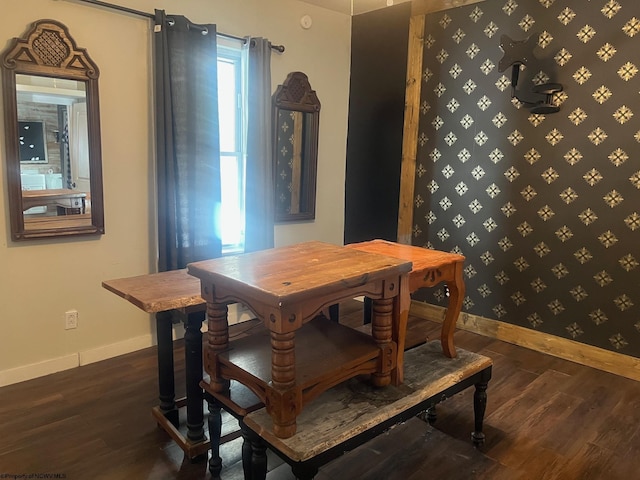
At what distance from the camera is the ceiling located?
13.1 feet

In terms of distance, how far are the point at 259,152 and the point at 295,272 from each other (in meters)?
2.24

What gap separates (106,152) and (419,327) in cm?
267

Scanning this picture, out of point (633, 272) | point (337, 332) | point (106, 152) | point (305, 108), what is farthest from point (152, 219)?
point (633, 272)

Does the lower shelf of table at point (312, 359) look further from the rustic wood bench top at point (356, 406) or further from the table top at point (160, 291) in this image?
the table top at point (160, 291)

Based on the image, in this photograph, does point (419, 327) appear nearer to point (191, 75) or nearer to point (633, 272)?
point (633, 272)

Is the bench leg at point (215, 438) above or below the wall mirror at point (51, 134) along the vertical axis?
below

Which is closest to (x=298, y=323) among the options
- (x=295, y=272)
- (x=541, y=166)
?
(x=295, y=272)

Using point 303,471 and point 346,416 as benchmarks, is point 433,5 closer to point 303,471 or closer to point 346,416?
point 346,416

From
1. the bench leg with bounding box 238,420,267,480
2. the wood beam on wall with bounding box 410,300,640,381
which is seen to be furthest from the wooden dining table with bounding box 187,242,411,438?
the wood beam on wall with bounding box 410,300,640,381

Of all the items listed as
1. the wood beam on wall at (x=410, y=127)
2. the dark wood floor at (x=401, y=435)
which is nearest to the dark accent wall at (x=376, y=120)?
the wood beam on wall at (x=410, y=127)

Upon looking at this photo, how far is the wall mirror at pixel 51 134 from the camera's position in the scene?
8.75 feet

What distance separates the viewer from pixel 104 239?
3127 millimetres

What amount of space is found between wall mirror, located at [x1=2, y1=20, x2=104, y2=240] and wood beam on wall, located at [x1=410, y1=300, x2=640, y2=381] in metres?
2.84

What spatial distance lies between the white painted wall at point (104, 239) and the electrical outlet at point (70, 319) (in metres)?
0.02
